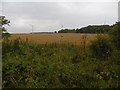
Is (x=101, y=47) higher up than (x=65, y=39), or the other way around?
(x=65, y=39)

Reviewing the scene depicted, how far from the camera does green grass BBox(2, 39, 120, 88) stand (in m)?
9.38

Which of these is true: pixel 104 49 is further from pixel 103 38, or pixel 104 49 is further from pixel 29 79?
pixel 29 79

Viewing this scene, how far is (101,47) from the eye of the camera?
12.9 metres

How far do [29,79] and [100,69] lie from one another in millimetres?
3184

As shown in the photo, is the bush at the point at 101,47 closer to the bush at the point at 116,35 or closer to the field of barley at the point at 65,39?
the bush at the point at 116,35

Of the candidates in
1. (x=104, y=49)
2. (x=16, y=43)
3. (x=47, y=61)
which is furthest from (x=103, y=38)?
(x=16, y=43)

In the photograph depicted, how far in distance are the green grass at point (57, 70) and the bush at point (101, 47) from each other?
40 cm

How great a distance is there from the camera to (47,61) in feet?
37.6

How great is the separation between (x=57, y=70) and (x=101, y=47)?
3.47 m

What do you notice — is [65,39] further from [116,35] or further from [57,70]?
[57,70]

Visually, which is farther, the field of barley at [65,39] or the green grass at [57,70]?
the field of barley at [65,39]

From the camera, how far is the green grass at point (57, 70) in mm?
9375

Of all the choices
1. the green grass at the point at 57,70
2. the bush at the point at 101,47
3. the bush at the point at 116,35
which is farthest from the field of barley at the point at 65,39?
the green grass at the point at 57,70

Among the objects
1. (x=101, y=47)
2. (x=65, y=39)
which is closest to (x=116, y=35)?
(x=101, y=47)
